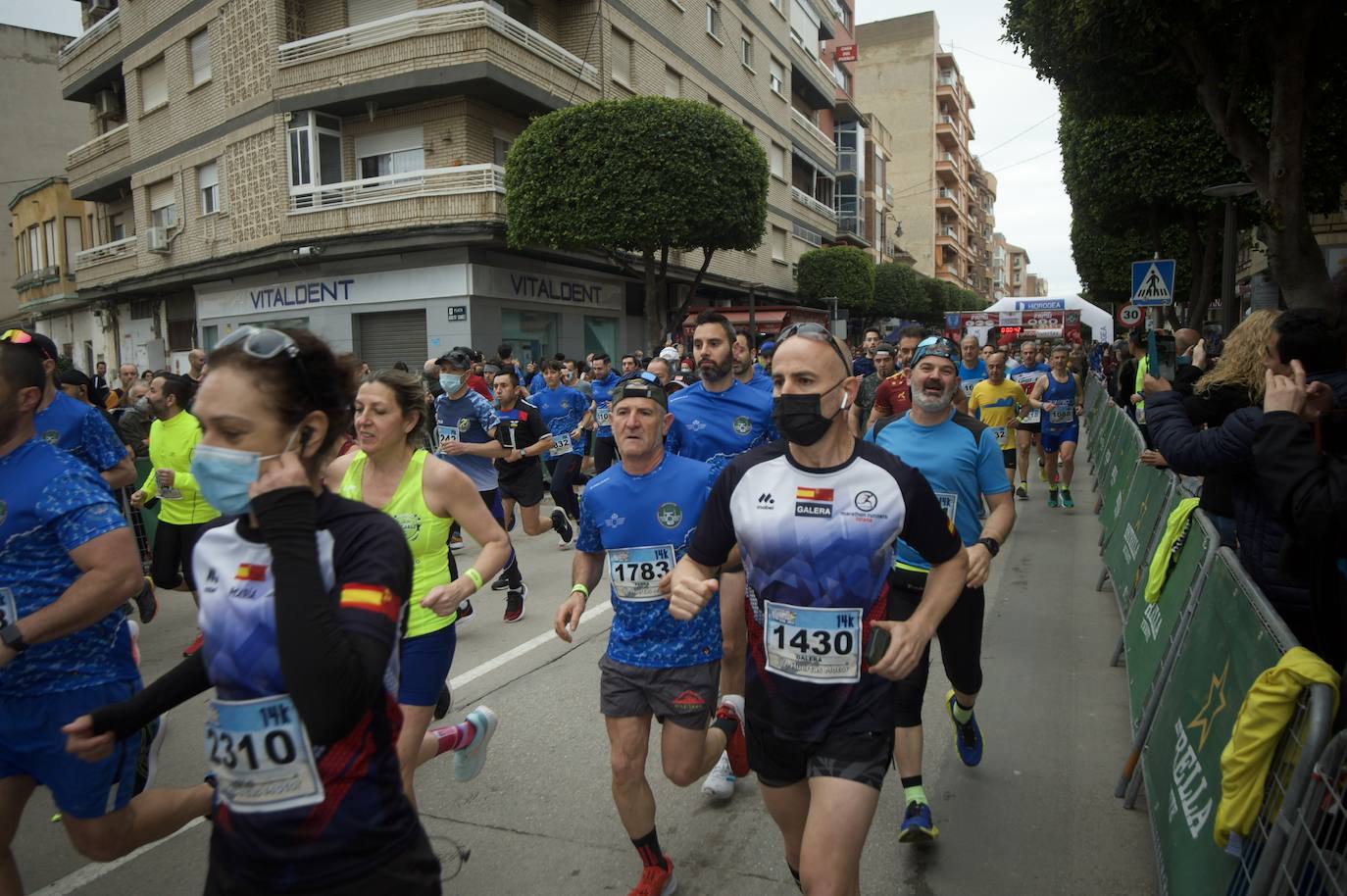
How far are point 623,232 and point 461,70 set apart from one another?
479 cm

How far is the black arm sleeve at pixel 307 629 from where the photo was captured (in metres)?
1.56

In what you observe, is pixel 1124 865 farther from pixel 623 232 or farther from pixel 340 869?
pixel 623 232

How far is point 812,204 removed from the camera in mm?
37406

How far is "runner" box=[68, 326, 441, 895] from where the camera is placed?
5.18ft

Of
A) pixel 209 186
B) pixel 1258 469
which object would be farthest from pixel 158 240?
pixel 1258 469

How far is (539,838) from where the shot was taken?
3.60 m

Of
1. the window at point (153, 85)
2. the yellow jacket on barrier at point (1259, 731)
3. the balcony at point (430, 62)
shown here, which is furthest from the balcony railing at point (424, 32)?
the yellow jacket on barrier at point (1259, 731)

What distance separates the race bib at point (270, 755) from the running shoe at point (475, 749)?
1.84 metres

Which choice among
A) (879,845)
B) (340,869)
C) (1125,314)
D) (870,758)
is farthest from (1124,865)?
(1125,314)

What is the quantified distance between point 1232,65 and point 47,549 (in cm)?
1110

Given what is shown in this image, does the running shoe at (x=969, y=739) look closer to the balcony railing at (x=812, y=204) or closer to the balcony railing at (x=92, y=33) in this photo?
the balcony railing at (x=92, y=33)

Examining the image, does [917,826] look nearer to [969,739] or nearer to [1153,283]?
[969,739]

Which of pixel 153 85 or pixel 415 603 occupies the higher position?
pixel 153 85

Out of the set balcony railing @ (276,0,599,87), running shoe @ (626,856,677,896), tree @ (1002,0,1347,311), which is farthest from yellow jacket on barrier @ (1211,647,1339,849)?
balcony railing @ (276,0,599,87)
